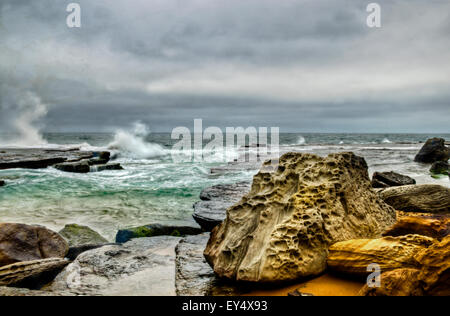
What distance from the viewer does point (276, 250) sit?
2.67 m

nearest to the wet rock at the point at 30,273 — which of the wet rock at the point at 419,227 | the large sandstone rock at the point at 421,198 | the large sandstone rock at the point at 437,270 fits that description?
the large sandstone rock at the point at 437,270

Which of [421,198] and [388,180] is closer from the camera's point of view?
[421,198]

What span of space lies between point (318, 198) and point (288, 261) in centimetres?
80

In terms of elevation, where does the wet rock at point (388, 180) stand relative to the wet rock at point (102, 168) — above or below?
above

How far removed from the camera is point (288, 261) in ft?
8.61

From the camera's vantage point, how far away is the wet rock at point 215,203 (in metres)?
5.24

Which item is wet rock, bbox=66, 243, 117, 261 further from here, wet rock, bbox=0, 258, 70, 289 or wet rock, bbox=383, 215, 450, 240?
wet rock, bbox=383, 215, 450, 240

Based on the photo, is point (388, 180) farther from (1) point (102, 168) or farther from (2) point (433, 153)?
(1) point (102, 168)

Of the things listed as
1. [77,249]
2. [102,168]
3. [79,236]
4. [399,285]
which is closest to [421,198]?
[399,285]

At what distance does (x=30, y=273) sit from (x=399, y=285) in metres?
3.06

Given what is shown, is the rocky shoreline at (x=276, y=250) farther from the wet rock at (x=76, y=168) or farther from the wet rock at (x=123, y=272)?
the wet rock at (x=76, y=168)
